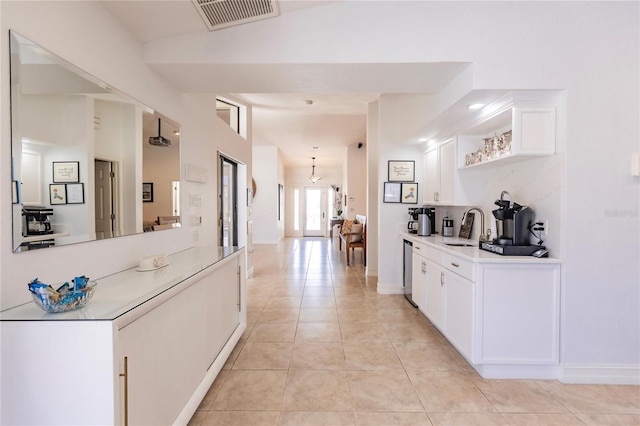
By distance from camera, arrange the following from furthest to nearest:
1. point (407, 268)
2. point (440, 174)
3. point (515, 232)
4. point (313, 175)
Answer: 1. point (313, 175)
2. point (407, 268)
3. point (440, 174)
4. point (515, 232)

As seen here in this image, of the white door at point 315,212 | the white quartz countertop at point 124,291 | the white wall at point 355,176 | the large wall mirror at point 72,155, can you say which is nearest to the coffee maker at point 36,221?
the large wall mirror at point 72,155

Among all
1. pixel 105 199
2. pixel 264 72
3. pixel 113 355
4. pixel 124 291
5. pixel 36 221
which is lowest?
pixel 113 355

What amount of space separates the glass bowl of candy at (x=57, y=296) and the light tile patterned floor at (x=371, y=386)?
1143 millimetres

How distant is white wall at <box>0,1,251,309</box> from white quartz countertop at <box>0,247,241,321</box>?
87mm

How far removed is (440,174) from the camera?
375 cm

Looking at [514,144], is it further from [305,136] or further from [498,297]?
[305,136]

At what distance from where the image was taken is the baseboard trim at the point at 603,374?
228 cm

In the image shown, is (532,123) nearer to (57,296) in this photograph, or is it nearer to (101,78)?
(101,78)

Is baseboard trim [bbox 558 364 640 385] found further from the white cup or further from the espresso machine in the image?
the white cup

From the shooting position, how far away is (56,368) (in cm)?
112

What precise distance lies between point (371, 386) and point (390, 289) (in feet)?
7.92

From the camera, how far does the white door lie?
12.6m

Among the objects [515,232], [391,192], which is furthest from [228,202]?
[515,232]

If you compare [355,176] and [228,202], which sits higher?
[355,176]
